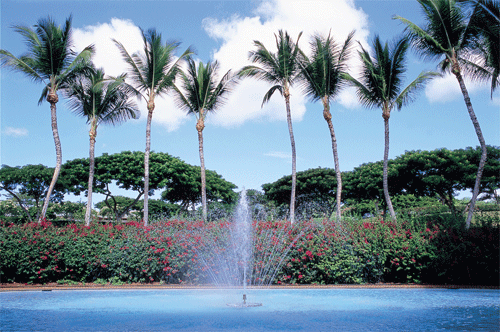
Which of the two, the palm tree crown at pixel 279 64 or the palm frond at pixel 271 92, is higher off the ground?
the palm tree crown at pixel 279 64

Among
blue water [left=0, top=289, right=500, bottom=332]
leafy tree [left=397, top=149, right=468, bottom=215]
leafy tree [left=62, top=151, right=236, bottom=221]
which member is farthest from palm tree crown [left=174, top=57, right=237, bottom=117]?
leafy tree [left=397, top=149, right=468, bottom=215]

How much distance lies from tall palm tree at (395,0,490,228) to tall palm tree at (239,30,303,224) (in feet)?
17.9

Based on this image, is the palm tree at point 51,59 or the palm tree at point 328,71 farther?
the palm tree at point 328,71

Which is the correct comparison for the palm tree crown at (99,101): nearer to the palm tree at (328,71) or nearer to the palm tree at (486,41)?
the palm tree at (328,71)

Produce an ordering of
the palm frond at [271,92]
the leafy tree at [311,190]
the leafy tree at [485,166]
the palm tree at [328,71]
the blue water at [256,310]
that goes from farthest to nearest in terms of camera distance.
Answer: the leafy tree at [311,190] → the leafy tree at [485,166] → the palm frond at [271,92] → the palm tree at [328,71] → the blue water at [256,310]

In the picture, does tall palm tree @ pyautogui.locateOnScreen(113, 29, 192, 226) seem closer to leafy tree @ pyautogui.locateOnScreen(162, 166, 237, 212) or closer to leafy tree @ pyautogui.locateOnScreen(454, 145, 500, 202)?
leafy tree @ pyautogui.locateOnScreen(162, 166, 237, 212)

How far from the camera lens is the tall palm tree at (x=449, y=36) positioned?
1367 centimetres

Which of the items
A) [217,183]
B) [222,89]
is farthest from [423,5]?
[217,183]

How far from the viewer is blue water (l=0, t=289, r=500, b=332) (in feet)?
18.1

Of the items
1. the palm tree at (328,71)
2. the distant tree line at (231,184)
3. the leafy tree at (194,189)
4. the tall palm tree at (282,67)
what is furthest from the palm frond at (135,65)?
the leafy tree at (194,189)

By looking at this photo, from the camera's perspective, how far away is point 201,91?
2002 centimetres

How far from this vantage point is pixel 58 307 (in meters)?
7.04

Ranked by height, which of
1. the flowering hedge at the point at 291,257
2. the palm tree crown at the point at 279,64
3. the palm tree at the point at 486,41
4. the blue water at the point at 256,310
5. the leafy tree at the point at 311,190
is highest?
the palm tree crown at the point at 279,64

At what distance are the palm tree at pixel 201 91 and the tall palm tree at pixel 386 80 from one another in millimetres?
6748
